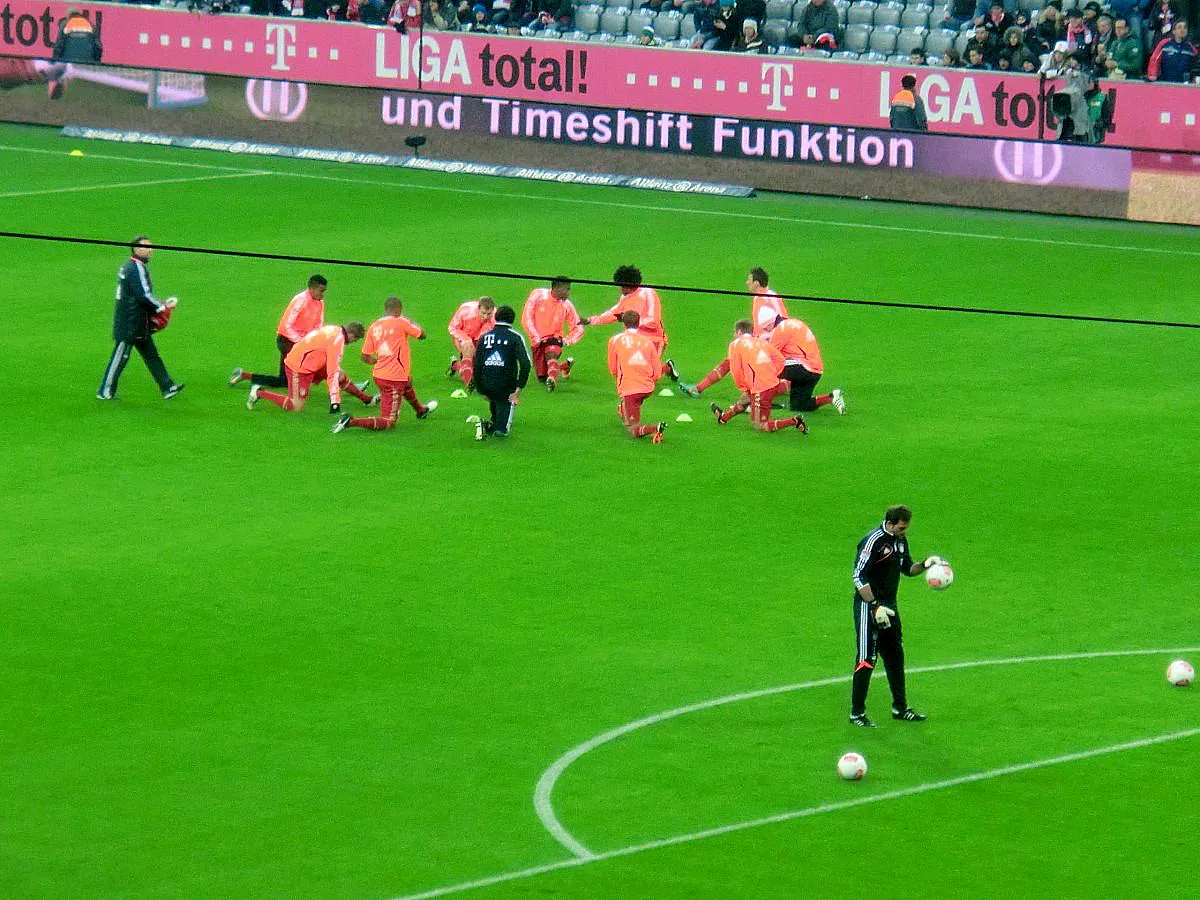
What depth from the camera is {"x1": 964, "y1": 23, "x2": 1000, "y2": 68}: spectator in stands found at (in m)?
41.7

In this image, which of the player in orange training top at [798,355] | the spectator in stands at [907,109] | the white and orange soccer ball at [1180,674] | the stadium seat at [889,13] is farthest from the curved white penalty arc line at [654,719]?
the stadium seat at [889,13]

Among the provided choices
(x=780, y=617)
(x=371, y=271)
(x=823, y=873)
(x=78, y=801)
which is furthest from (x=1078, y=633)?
(x=371, y=271)

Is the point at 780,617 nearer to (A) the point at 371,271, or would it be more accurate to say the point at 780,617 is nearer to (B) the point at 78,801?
(B) the point at 78,801

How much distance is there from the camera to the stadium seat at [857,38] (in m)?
45.8

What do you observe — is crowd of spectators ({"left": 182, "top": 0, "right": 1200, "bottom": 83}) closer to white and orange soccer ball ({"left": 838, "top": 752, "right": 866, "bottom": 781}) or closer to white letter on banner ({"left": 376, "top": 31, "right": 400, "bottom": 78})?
white letter on banner ({"left": 376, "top": 31, "right": 400, "bottom": 78})

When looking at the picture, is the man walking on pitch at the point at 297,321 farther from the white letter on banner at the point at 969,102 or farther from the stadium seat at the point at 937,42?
the stadium seat at the point at 937,42

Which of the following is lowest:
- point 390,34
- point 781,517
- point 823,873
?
point 823,873

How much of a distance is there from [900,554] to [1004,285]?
1788 cm

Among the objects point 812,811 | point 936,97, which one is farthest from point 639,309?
point 936,97

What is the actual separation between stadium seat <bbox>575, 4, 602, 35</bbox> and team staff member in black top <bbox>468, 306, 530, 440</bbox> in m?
26.2

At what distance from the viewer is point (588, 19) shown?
48938 mm

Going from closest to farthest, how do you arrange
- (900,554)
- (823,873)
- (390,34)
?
(823,873), (900,554), (390,34)

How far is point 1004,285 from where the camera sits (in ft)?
107

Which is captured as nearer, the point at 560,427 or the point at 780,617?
the point at 780,617
